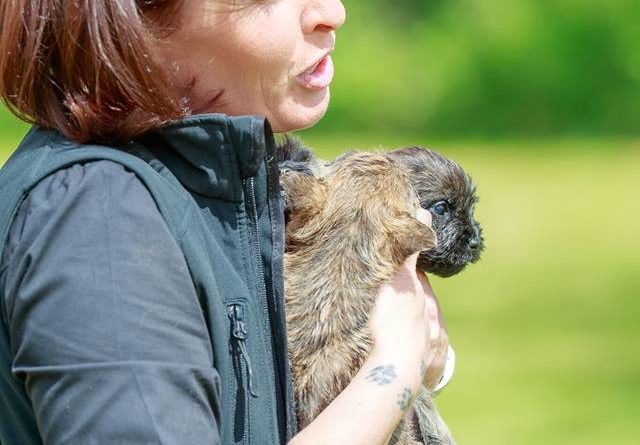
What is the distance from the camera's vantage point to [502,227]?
11242 mm

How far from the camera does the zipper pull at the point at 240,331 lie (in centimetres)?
203

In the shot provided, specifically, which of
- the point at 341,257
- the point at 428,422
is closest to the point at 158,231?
the point at 341,257

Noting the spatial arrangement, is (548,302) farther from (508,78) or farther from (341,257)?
(341,257)

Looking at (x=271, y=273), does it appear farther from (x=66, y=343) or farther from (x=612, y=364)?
(x=612, y=364)

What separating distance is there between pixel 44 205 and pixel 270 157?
0.45 meters

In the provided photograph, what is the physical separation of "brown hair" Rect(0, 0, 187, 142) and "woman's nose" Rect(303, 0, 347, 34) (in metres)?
0.35

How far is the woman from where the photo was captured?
182 centimetres

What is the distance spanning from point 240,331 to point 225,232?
0.18 m

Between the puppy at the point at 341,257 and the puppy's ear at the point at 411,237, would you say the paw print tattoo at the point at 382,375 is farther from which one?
the puppy's ear at the point at 411,237

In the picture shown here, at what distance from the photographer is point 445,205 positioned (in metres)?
3.17

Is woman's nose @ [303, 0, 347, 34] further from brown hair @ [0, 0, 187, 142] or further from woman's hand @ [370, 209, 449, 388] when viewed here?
woman's hand @ [370, 209, 449, 388]

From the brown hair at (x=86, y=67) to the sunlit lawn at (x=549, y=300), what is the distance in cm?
474

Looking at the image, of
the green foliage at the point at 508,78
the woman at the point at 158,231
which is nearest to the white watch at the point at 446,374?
the woman at the point at 158,231

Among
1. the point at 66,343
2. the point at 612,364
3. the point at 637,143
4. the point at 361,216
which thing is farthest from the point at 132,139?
the point at 637,143
